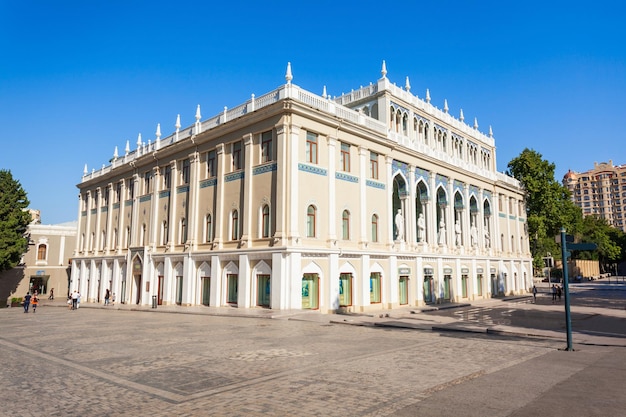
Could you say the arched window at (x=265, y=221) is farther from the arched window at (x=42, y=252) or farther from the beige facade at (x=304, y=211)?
the arched window at (x=42, y=252)

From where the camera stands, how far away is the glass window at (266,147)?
88.9ft

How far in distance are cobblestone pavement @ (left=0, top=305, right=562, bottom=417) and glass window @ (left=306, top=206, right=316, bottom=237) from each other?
9.94 meters

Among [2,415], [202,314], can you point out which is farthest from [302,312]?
[2,415]

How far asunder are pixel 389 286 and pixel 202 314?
1260 cm

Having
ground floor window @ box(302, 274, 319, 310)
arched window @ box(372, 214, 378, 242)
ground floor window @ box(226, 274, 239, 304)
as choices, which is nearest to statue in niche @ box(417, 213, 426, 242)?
arched window @ box(372, 214, 378, 242)

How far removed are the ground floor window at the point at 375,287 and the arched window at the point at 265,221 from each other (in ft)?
26.7

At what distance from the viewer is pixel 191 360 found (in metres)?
10.6

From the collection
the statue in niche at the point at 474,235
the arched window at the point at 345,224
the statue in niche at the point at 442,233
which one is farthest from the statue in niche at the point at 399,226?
the statue in niche at the point at 474,235

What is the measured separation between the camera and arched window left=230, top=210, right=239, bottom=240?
93.5 feet

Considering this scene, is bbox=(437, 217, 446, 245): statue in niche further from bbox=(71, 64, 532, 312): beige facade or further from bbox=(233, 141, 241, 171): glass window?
bbox=(233, 141, 241, 171): glass window

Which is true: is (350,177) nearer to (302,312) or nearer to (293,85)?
(293,85)

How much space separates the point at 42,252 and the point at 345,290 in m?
44.7

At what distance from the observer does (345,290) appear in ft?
90.6

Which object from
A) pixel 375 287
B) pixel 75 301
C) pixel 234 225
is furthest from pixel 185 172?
pixel 375 287
